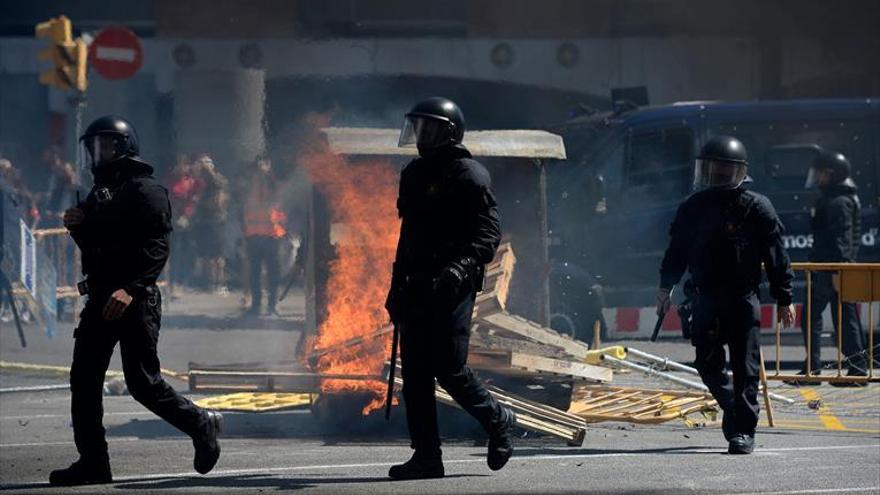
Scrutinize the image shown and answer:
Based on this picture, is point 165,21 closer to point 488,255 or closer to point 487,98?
point 487,98

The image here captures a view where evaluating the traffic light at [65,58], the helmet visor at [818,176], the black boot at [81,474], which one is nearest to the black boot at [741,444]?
the black boot at [81,474]

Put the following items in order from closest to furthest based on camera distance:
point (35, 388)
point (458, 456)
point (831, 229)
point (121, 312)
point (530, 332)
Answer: point (121, 312), point (458, 456), point (530, 332), point (35, 388), point (831, 229)

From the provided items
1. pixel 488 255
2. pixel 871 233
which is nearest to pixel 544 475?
pixel 488 255

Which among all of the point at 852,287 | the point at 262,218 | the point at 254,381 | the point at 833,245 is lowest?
the point at 254,381

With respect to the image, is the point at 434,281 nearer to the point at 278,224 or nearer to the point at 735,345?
the point at 735,345

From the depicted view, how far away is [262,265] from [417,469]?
1061cm

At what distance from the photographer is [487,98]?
22578 millimetres

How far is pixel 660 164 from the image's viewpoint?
14.5 meters

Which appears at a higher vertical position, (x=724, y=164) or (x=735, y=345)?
(x=724, y=164)

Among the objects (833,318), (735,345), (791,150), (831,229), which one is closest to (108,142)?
(735,345)

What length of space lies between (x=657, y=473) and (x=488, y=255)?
58.6 inches

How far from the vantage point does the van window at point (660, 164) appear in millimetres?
14367

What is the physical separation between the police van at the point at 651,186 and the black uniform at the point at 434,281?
689 centimetres

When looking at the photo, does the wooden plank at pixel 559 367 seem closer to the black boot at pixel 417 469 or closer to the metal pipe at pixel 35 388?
the black boot at pixel 417 469
